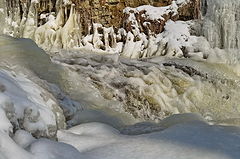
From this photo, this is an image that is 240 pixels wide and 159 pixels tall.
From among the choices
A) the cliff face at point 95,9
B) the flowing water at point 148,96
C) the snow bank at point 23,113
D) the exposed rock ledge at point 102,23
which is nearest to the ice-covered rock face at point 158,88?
the flowing water at point 148,96

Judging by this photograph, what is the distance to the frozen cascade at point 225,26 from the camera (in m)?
10.3

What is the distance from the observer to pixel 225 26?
409 inches

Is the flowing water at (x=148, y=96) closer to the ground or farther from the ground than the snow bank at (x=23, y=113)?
closer to the ground

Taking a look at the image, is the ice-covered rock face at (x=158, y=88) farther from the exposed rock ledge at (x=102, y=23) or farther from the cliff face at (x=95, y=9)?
the cliff face at (x=95, y=9)

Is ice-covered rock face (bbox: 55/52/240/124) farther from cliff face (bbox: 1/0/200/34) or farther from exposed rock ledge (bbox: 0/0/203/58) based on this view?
cliff face (bbox: 1/0/200/34)

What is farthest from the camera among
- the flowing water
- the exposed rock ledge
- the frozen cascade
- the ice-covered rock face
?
the exposed rock ledge

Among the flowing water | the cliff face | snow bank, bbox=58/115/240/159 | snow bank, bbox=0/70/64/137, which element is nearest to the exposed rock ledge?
the cliff face

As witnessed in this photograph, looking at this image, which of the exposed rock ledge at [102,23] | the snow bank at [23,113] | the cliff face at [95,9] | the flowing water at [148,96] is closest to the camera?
the snow bank at [23,113]

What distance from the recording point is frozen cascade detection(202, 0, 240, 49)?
10258 mm

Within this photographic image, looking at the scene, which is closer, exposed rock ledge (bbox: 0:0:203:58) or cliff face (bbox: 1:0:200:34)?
exposed rock ledge (bbox: 0:0:203:58)

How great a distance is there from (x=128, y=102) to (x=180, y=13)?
597 centimetres

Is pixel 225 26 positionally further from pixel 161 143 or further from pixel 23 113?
pixel 23 113

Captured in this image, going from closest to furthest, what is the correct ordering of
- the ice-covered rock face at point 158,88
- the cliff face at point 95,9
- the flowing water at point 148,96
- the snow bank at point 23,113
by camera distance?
1. the snow bank at point 23,113
2. the flowing water at point 148,96
3. the ice-covered rock face at point 158,88
4. the cliff face at point 95,9

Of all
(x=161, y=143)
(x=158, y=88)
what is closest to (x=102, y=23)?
(x=158, y=88)
